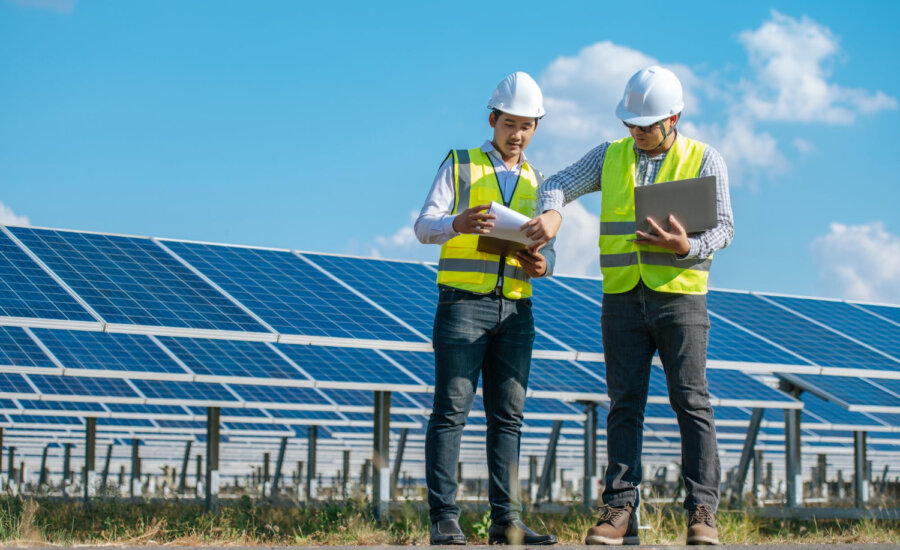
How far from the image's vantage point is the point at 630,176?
5445 mm

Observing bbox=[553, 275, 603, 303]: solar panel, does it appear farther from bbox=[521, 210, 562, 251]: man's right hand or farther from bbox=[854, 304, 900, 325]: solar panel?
bbox=[521, 210, 562, 251]: man's right hand

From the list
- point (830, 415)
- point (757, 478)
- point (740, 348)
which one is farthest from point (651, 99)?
point (757, 478)

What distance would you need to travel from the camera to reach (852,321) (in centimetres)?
1736

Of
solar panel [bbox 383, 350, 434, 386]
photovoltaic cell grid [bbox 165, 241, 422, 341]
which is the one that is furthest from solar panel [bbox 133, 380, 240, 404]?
photovoltaic cell grid [bbox 165, 241, 422, 341]

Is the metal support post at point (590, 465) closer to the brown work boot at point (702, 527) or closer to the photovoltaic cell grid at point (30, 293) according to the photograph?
the photovoltaic cell grid at point (30, 293)

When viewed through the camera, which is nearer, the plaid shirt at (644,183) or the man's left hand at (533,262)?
the plaid shirt at (644,183)

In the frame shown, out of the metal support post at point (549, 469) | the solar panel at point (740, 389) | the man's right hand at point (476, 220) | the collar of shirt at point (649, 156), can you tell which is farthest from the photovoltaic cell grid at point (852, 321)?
the man's right hand at point (476, 220)

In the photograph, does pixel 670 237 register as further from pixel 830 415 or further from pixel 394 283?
pixel 830 415

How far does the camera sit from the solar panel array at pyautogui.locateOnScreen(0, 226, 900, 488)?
10.4 m

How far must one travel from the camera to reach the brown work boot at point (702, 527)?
4965 mm

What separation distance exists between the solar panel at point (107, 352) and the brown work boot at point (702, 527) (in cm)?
912

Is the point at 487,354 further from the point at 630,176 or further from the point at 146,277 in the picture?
the point at 146,277

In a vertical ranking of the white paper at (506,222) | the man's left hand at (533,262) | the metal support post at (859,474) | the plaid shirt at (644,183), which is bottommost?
the metal support post at (859,474)

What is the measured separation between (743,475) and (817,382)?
2.16m
